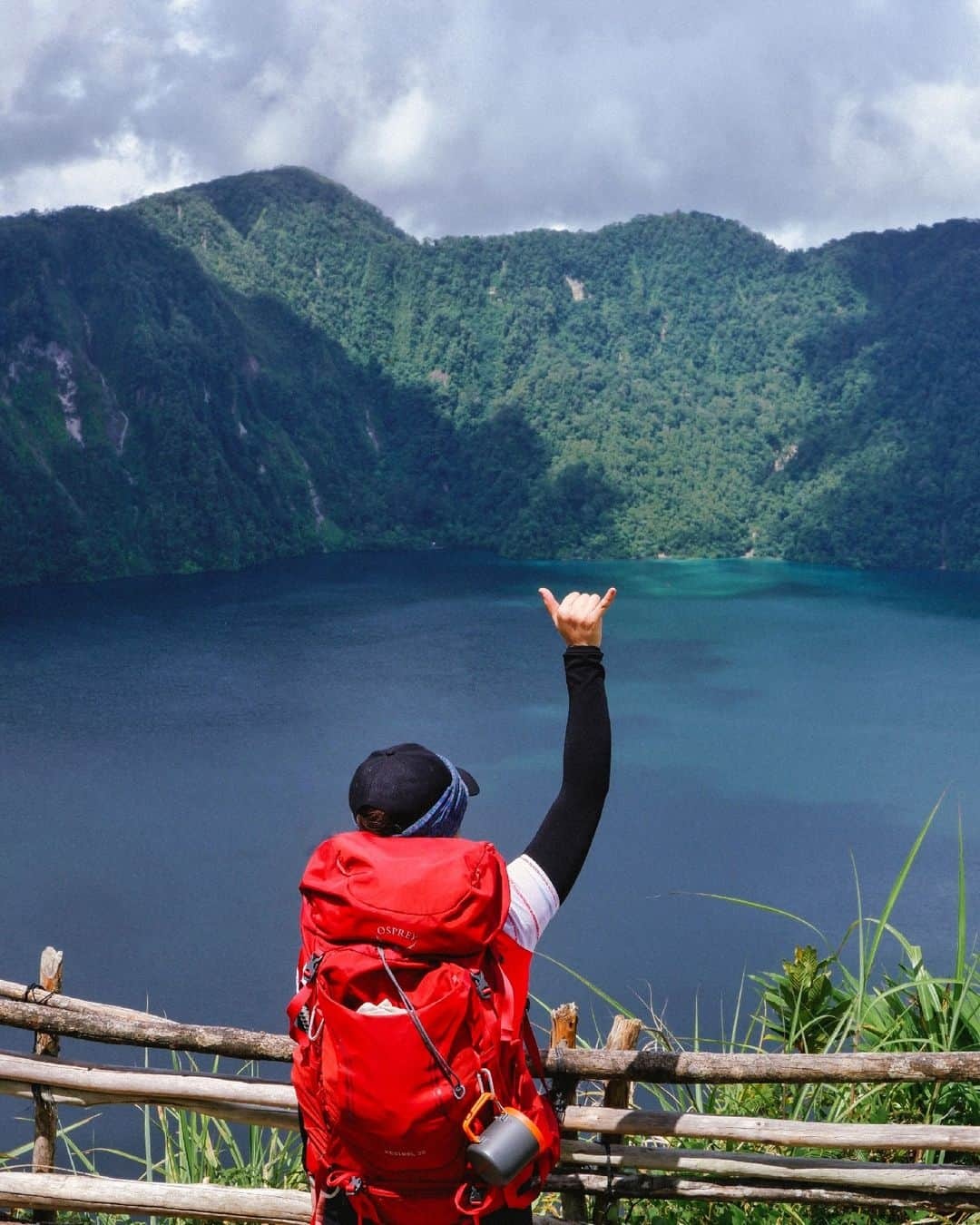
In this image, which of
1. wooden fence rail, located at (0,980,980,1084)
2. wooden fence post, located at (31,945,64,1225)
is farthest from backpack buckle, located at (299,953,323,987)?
wooden fence post, located at (31,945,64,1225)

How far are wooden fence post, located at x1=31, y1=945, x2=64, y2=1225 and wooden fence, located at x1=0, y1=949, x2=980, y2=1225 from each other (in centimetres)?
2

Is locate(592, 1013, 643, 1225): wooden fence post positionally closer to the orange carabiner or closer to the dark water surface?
the orange carabiner

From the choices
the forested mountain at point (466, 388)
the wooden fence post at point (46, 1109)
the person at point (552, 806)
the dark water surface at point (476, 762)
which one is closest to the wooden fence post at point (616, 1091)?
the person at point (552, 806)

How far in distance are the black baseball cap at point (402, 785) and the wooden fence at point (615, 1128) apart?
0.83m

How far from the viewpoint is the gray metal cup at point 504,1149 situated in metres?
1.71

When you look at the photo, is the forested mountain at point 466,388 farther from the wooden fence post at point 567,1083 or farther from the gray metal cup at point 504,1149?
the gray metal cup at point 504,1149

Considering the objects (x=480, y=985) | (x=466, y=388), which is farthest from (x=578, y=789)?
(x=466, y=388)

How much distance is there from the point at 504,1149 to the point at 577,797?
52cm

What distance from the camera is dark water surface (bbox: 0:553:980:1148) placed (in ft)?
69.1

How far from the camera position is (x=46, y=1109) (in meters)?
2.81

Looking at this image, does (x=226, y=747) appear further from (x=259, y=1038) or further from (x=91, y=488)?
(x=91, y=488)

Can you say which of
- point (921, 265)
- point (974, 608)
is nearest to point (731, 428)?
point (921, 265)

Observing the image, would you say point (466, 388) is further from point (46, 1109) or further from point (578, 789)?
point (578, 789)

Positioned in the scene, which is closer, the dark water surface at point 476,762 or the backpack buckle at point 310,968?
the backpack buckle at point 310,968
